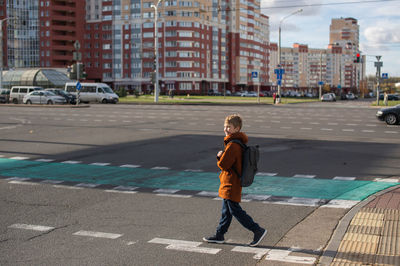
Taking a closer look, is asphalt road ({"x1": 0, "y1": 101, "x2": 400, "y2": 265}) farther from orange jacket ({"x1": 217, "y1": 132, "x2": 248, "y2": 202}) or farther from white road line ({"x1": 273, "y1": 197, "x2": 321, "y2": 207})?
orange jacket ({"x1": 217, "y1": 132, "x2": 248, "y2": 202})

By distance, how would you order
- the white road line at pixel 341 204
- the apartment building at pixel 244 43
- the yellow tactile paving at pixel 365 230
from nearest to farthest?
the yellow tactile paving at pixel 365 230 → the white road line at pixel 341 204 → the apartment building at pixel 244 43

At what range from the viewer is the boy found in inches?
217

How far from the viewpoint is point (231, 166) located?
5.55 metres

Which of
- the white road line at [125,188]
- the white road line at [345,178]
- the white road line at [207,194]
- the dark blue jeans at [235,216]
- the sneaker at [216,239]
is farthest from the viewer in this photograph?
the white road line at [345,178]

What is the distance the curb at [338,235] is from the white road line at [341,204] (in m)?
0.16

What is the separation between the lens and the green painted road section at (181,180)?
884 cm

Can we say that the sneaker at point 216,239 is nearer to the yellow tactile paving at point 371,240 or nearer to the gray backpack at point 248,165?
the gray backpack at point 248,165

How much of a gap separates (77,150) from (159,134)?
194 inches

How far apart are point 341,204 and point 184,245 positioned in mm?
3202

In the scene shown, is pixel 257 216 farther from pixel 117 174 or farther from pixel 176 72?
pixel 176 72

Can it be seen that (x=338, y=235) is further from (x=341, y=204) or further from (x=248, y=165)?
(x=341, y=204)

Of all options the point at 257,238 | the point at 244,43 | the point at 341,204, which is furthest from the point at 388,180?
the point at 244,43

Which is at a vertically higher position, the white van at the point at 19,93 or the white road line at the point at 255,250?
the white van at the point at 19,93

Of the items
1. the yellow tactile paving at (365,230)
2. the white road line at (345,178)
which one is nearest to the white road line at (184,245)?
the yellow tactile paving at (365,230)
